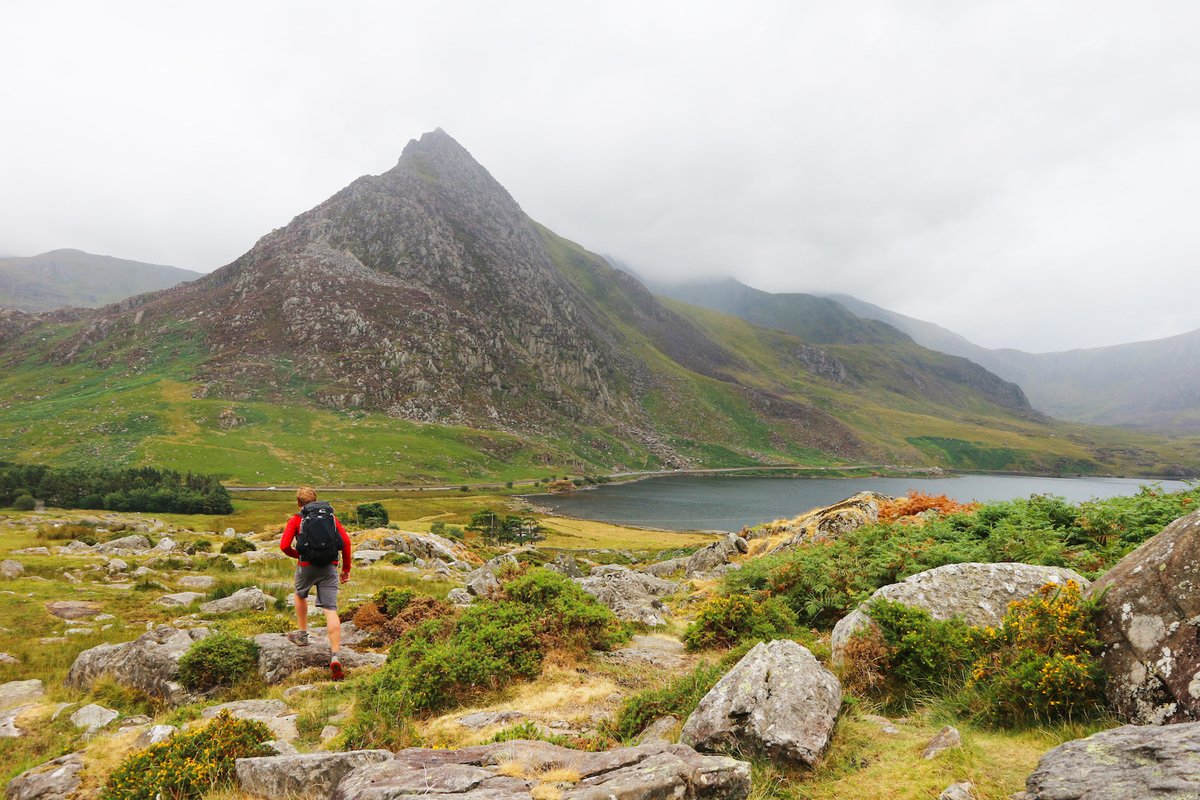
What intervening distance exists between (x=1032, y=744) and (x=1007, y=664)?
180 centimetres

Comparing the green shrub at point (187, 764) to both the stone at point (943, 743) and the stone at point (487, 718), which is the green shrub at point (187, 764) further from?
the stone at point (943, 743)

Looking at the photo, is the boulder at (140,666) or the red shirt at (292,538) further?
the red shirt at (292,538)

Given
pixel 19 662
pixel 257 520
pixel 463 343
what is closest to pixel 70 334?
pixel 463 343

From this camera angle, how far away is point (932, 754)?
6547 mm

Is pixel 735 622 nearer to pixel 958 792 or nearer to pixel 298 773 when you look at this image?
pixel 958 792

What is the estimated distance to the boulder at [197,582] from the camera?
69.9 ft

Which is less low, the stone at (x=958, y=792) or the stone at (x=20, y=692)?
the stone at (x=958, y=792)

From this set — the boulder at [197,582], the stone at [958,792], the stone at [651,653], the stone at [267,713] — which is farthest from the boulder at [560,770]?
the boulder at [197,582]

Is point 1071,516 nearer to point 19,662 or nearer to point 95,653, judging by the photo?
point 95,653

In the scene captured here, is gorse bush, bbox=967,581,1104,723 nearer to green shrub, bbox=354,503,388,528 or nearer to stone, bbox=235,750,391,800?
stone, bbox=235,750,391,800

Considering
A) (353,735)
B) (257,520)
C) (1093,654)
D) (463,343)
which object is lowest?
(257,520)

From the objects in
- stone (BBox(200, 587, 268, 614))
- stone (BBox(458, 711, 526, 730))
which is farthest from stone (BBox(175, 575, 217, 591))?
stone (BBox(458, 711, 526, 730))

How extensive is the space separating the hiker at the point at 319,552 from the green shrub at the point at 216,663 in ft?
4.41

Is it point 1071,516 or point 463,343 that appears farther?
A: point 463,343
